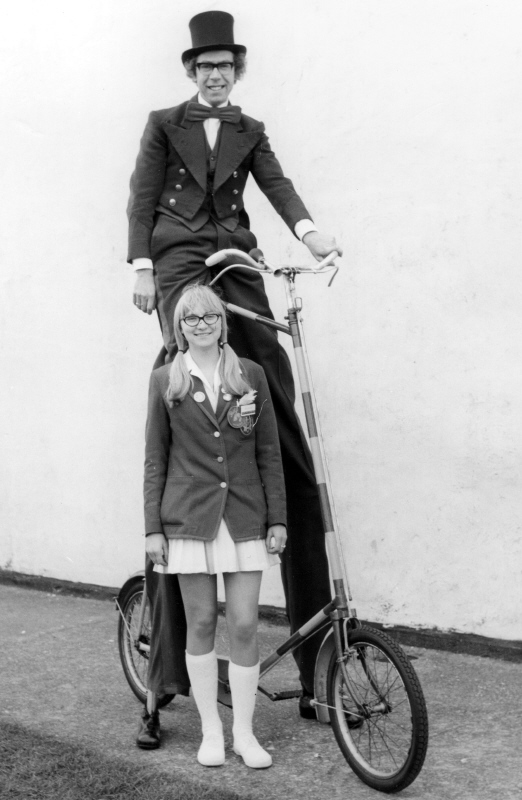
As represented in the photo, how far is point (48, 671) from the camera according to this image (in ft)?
15.3

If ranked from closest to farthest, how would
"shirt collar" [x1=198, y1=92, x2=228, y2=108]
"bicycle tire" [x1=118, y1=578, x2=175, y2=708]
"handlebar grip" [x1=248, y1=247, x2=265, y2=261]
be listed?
"handlebar grip" [x1=248, y1=247, x2=265, y2=261] < "shirt collar" [x1=198, y1=92, x2=228, y2=108] < "bicycle tire" [x1=118, y1=578, x2=175, y2=708]

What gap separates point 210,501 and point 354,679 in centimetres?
77

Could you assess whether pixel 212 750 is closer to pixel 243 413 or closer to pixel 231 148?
pixel 243 413

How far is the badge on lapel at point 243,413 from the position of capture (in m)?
3.61

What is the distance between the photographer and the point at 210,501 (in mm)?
3549

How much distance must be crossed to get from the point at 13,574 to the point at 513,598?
9.95 ft

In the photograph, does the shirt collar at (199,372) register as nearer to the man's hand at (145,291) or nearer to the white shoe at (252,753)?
the man's hand at (145,291)

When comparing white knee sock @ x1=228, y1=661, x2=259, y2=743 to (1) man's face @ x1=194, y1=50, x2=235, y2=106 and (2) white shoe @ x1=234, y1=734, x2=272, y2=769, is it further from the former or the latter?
(1) man's face @ x1=194, y1=50, x2=235, y2=106

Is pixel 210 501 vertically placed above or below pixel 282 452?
below

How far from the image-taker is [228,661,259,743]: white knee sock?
3.60 m

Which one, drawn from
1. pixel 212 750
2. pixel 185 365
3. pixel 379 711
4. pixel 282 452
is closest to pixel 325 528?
pixel 282 452

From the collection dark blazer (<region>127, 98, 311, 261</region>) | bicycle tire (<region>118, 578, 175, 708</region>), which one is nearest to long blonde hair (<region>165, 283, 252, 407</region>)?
dark blazer (<region>127, 98, 311, 261</region>)

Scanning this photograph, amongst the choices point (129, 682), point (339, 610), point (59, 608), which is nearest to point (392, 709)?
point (339, 610)

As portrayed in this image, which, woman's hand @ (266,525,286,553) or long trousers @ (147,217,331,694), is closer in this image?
woman's hand @ (266,525,286,553)
